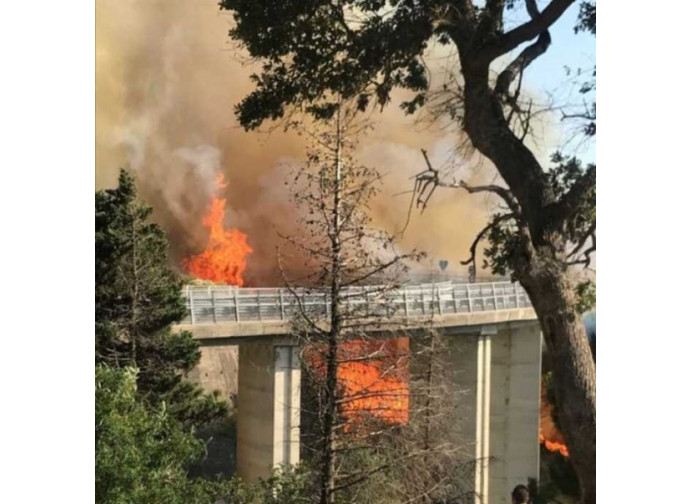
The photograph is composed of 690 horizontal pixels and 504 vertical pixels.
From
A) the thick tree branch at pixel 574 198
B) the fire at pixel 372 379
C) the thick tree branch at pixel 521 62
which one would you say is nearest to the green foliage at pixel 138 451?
the fire at pixel 372 379

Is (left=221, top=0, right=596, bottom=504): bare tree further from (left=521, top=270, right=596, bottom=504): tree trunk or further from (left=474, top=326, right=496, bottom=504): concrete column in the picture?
(left=474, top=326, right=496, bottom=504): concrete column

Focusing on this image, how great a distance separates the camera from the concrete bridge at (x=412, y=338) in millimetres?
3625

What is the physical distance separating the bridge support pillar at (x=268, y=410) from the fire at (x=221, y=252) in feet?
0.97

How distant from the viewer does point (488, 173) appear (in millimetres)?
3635

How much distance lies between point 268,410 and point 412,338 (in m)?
0.64

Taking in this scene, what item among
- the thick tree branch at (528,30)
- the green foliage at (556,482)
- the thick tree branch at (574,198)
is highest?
the thick tree branch at (528,30)

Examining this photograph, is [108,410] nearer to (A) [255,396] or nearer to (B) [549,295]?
(A) [255,396]

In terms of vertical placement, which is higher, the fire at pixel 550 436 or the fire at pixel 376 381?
the fire at pixel 376 381

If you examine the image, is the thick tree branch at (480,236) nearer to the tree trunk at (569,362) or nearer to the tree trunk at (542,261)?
the tree trunk at (542,261)

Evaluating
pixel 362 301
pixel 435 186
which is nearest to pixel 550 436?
pixel 362 301

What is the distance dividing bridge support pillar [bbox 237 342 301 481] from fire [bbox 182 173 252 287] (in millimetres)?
296

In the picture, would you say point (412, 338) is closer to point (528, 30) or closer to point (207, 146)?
point (207, 146)
